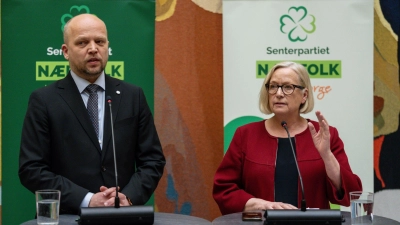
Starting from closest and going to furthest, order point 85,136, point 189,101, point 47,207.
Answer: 1. point 47,207
2. point 85,136
3. point 189,101

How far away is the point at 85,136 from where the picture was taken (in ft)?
11.2

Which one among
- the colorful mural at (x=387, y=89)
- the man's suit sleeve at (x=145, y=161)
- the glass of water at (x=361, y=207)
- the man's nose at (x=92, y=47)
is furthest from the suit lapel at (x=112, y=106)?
the colorful mural at (x=387, y=89)

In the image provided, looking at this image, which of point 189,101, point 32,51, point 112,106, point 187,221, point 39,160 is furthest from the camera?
point 189,101

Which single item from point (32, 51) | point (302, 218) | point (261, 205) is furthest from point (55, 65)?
point (302, 218)

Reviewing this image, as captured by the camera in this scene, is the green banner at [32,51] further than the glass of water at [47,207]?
Yes

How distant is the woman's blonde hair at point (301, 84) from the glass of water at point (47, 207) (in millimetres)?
1507

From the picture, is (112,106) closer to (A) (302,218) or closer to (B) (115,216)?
(B) (115,216)

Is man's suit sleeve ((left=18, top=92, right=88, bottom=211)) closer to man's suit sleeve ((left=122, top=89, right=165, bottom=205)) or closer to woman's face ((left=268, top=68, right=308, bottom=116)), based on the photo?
man's suit sleeve ((left=122, top=89, right=165, bottom=205))

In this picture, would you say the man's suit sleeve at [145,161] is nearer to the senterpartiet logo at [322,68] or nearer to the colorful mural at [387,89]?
the senterpartiet logo at [322,68]

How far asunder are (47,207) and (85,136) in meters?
0.77

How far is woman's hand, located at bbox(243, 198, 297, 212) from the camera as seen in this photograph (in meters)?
3.24

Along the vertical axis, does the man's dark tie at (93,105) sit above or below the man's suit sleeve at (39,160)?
above

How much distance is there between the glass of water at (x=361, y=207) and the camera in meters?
2.79

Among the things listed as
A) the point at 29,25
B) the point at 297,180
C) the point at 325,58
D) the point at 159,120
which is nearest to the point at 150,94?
the point at 159,120
